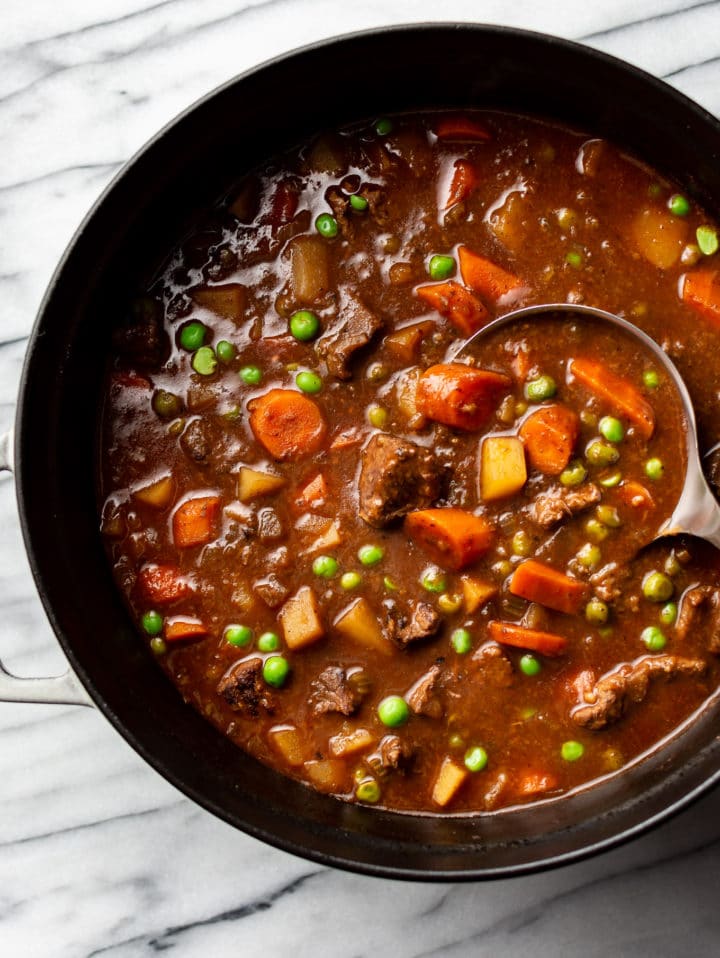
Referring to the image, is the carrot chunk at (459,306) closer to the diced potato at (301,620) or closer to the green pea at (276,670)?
the diced potato at (301,620)

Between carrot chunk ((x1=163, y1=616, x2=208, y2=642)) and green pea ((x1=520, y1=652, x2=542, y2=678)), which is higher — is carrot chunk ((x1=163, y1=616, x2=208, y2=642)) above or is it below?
above

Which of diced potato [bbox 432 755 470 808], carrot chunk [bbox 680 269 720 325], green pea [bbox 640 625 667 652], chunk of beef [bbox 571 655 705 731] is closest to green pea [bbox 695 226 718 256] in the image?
carrot chunk [bbox 680 269 720 325]

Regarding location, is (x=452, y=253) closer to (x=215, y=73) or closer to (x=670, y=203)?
(x=670, y=203)

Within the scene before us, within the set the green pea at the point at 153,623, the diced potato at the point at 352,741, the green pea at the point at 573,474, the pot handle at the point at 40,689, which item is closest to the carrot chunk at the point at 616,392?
the green pea at the point at 573,474

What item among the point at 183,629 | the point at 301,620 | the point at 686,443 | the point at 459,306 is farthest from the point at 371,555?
the point at 686,443

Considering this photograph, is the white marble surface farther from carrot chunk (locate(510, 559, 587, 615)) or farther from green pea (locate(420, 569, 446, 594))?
green pea (locate(420, 569, 446, 594))

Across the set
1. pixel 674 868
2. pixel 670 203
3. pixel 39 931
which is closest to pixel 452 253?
pixel 670 203

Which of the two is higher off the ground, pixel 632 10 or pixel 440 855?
pixel 632 10

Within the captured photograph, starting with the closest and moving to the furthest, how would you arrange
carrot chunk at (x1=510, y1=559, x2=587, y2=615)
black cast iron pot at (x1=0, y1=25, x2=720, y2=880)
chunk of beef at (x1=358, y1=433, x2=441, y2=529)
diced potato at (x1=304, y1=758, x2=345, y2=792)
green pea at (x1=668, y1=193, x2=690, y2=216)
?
1. black cast iron pot at (x1=0, y1=25, x2=720, y2=880)
2. chunk of beef at (x1=358, y1=433, x2=441, y2=529)
3. carrot chunk at (x1=510, y1=559, x2=587, y2=615)
4. diced potato at (x1=304, y1=758, x2=345, y2=792)
5. green pea at (x1=668, y1=193, x2=690, y2=216)
